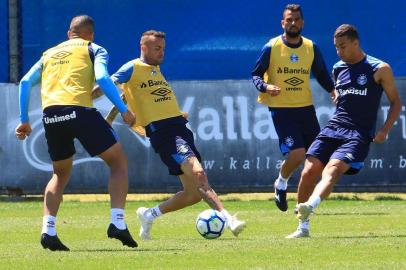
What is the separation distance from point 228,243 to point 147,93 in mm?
1846

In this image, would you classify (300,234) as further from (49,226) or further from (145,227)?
(49,226)

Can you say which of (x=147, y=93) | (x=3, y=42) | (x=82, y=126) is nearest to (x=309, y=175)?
(x=147, y=93)

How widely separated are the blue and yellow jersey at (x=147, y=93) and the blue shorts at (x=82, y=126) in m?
1.42

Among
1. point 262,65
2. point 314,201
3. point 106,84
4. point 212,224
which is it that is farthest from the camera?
point 262,65

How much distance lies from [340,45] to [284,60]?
7.21ft

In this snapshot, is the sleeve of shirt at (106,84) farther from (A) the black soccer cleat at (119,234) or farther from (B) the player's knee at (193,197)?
(B) the player's knee at (193,197)

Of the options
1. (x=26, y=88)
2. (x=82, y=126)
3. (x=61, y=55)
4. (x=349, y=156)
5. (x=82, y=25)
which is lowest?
(x=349, y=156)

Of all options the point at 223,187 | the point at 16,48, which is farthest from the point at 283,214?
the point at 16,48

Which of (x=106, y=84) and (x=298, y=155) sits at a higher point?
(x=106, y=84)

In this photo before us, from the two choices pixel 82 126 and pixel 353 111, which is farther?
pixel 353 111

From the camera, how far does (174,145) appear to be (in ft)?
40.5

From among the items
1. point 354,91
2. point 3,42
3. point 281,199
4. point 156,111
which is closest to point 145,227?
point 156,111

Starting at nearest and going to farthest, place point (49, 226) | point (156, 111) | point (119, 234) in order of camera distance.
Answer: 1. point (119, 234)
2. point (49, 226)
3. point (156, 111)

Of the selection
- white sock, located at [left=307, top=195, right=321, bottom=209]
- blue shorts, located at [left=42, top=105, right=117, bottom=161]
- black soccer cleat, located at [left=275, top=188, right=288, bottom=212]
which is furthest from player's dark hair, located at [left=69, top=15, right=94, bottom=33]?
black soccer cleat, located at [left=275, top=188, right=288, bottom=212]
